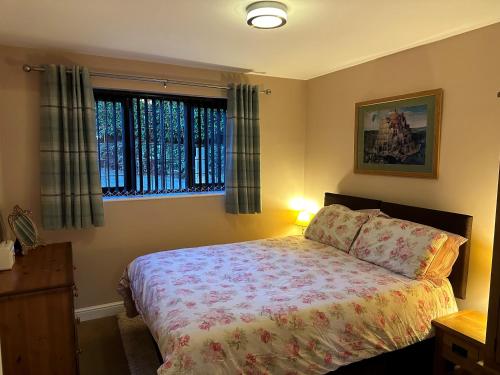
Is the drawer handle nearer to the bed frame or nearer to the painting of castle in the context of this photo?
the bed frame

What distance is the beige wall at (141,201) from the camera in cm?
271

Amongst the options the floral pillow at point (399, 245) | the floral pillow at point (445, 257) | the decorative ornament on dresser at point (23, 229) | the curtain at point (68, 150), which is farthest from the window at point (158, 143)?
the floral pillow at point (445, 257)

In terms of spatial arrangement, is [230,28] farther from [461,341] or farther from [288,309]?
[461,341]

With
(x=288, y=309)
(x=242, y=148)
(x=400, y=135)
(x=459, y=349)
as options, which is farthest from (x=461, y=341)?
(x=242, y=148)

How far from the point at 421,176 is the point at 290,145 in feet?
5.02

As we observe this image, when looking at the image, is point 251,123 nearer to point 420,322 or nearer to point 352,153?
point 352,153

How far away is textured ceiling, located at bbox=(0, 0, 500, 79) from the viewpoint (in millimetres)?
1969

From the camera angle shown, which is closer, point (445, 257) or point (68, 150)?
point (445, 257)

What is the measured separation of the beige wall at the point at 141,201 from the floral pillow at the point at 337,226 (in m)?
0.77

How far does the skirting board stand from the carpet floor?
0.05 m

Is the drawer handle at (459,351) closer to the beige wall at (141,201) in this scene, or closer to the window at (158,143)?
the beige wall at (141,201)

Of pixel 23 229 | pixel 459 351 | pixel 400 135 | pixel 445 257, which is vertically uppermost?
pixel 400 135

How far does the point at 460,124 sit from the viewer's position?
2443 mm

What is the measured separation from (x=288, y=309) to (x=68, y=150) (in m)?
2.11
